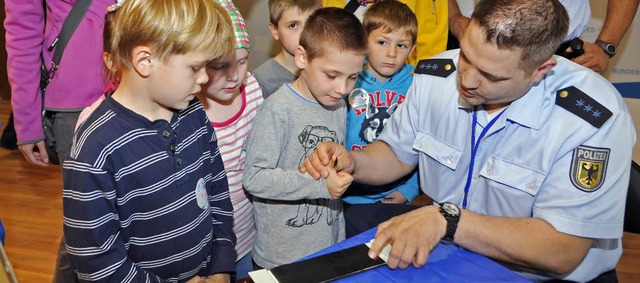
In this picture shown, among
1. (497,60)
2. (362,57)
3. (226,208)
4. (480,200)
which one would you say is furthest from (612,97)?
(226,208)

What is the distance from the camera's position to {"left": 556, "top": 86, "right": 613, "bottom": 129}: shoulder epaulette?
1666 millimetres

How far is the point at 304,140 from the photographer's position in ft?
6.09

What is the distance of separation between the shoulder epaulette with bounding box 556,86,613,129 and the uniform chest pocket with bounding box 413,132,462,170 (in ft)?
1.29

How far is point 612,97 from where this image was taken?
5.65ft

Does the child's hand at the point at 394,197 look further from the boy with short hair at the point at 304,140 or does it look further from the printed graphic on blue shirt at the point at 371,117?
the boy with short hair at the point at 304,140

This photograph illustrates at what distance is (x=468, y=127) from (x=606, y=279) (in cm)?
71

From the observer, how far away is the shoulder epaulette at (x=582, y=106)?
5.47 feet

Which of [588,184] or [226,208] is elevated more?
[588,184]

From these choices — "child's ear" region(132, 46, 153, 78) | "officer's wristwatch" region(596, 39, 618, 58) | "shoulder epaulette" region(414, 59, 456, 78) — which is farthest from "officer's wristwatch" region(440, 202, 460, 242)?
"officer's wristwatch" region(596, 39, 618, 58)

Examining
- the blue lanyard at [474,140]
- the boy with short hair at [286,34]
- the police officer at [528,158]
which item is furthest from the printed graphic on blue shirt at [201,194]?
the blue lanyard at [474,140]

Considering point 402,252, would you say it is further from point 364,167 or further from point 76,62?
point 76,62

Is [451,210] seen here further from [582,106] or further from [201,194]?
[201,194]

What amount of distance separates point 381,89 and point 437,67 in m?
0.37

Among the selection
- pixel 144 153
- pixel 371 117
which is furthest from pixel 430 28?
pixel 144 153
